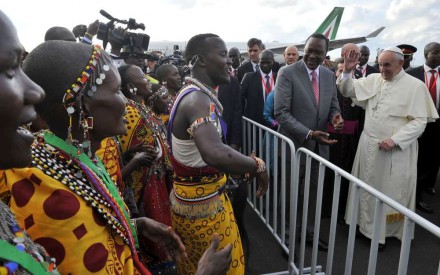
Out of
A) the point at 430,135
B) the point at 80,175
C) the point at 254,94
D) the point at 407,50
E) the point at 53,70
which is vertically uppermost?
the point at 407,50

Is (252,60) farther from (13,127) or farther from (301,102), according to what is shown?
(13,127)

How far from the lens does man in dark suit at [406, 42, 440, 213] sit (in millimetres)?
4621

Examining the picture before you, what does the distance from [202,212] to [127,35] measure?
110 inches

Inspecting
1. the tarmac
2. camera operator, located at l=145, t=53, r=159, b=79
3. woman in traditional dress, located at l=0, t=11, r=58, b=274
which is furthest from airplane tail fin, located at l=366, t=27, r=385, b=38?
woman in traditional dress, located at l=0, t=11, r=58, b=274

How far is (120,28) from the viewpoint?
392 cm

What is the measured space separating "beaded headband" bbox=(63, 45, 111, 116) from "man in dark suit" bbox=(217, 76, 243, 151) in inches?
121

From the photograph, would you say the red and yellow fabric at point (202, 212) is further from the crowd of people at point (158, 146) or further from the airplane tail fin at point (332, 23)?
the airplane tail fin at point (332, 23)

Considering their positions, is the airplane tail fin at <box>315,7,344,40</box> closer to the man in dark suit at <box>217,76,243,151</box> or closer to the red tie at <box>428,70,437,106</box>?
Answer: the red tie at <box>428,70,437,106</box>

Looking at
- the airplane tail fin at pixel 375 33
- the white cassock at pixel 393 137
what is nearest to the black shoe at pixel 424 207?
the white cassock at pixel 393 137

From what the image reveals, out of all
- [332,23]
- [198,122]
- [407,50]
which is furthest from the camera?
[332,23]

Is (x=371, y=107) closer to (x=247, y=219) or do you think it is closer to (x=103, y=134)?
(x=247, y=219)

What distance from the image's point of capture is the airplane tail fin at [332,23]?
953 inches

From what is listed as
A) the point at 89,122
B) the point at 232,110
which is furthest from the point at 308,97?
the point at 89,122

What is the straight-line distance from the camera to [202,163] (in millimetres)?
1962
